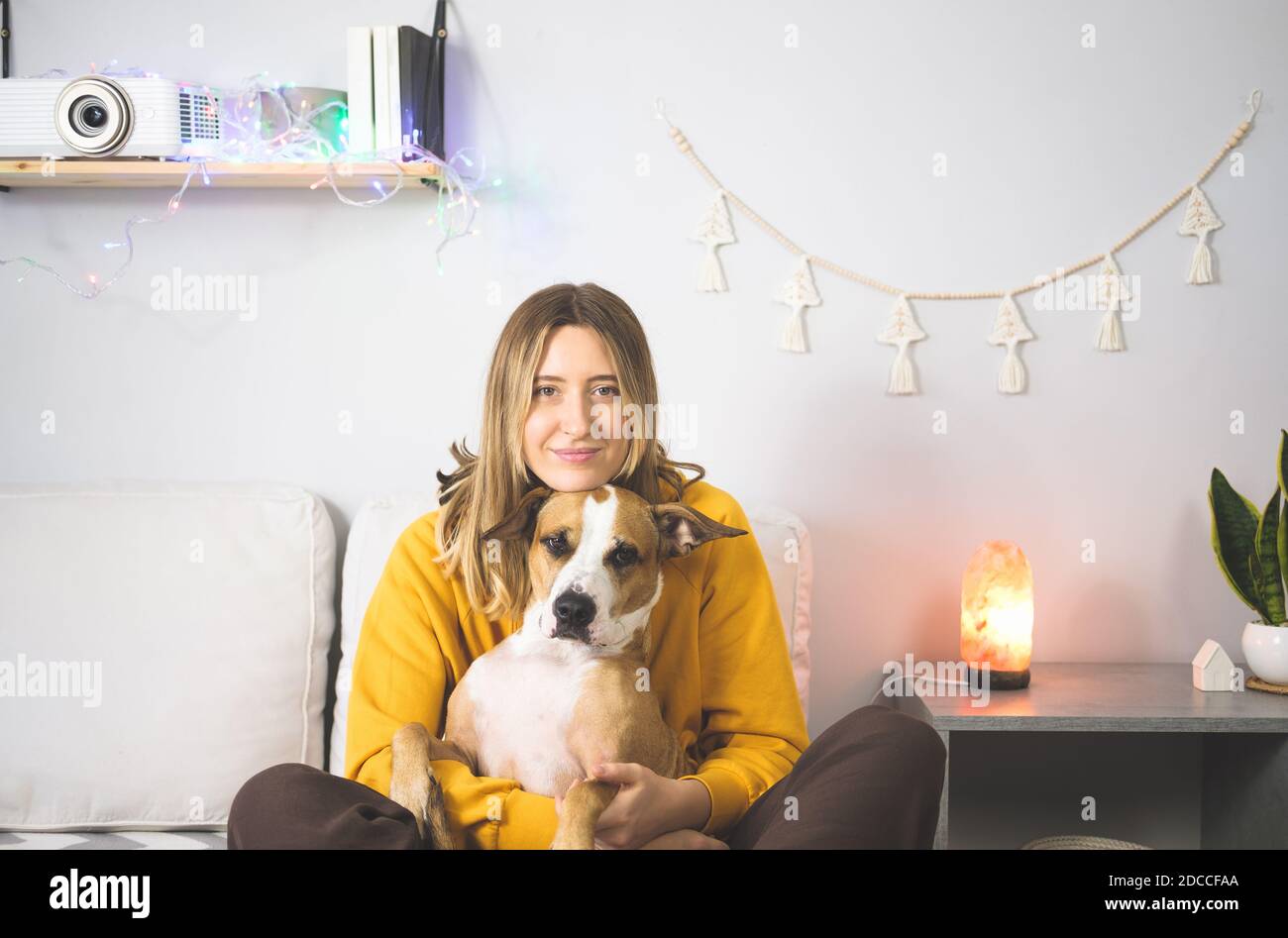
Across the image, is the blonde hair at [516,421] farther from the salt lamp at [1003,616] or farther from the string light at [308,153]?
the salt lamp at [1003,616]

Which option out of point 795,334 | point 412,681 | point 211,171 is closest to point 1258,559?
point 795,334

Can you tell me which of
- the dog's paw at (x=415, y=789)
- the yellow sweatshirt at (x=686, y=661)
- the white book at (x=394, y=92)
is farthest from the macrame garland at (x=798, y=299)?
the dog's paw at (x=415, y=789)

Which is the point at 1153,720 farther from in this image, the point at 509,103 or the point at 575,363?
the point at 509,103

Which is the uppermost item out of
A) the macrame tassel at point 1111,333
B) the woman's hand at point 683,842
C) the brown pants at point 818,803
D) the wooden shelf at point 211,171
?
the wooden shelf at point 211,171

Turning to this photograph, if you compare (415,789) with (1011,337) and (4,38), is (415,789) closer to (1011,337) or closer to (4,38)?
(1011,337)

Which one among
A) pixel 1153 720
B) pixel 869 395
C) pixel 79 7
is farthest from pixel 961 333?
pixel 79 7

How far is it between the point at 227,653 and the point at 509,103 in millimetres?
1234

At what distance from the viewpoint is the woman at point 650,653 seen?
4.08 ft

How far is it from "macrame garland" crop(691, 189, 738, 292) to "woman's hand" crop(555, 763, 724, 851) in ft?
4.00

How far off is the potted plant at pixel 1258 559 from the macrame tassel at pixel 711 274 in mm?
1040

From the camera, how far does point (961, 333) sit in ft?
7.39

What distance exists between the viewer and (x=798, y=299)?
223cm

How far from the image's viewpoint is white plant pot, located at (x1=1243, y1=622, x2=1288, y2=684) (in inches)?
78.6

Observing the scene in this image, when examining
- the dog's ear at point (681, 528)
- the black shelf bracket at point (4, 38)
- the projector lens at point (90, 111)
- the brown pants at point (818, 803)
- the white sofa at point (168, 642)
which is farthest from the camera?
the black shelf bracket at point (4, 38)
